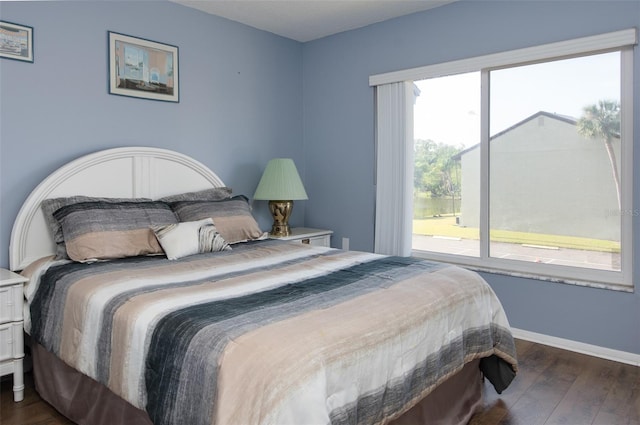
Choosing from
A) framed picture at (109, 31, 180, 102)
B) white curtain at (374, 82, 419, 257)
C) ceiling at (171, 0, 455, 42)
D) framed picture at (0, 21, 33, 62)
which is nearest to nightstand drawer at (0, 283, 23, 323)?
framed picture at (0, 21, 33, 62)

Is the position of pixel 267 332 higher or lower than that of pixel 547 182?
lower

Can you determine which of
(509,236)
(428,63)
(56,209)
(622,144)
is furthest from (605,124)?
(56,209)

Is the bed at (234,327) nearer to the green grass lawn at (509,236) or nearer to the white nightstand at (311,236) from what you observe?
the white nightstand at (311,236)

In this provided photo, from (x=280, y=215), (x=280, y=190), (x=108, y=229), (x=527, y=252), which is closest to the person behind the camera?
(x=108, y=229)

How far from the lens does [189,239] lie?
2684mm

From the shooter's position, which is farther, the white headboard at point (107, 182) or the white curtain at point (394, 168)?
the white curtain at point (394, 168)

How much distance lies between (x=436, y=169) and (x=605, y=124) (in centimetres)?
125

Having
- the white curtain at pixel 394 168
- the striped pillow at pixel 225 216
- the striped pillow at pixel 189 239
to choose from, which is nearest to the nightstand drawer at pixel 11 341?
the striped pillow at pixel 189 239

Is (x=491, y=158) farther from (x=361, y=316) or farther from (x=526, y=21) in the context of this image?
(x=361, y=316)

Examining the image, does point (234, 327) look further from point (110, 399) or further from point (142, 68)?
point (142, 68)

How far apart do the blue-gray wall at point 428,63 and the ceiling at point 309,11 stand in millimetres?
135

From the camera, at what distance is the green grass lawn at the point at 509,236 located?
299cm

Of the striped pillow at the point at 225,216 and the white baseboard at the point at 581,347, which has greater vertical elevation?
the striped pillow at the point at 225,216

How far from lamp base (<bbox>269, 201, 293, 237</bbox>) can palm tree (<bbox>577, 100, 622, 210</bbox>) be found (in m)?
2.33
